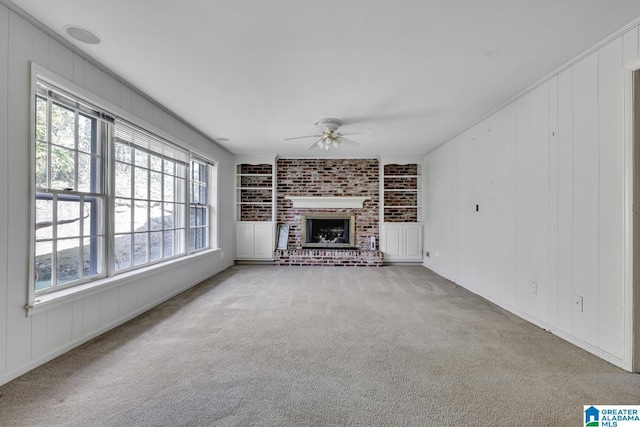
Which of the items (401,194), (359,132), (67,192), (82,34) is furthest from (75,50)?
Answer: (401,194)

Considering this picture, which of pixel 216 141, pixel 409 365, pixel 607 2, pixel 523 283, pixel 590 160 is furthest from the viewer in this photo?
pixel 216 141

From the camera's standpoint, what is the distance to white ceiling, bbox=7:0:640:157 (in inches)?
74.0

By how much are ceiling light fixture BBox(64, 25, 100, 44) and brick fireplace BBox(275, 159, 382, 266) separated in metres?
4.59

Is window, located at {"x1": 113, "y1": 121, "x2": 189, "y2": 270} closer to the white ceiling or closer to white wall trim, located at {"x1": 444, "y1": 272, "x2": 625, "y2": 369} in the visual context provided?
the white ceiling

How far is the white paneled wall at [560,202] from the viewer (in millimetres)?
2164

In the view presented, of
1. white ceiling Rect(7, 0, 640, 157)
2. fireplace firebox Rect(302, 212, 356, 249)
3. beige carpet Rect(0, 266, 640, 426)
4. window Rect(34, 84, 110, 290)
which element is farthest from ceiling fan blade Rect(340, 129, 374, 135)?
window Rect(34, 84, 110, 290)

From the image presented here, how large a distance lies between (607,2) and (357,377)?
2.88 metres

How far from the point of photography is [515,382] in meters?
1.91

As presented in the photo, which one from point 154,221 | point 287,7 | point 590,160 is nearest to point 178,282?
point 154,221

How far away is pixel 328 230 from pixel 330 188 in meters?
0.98

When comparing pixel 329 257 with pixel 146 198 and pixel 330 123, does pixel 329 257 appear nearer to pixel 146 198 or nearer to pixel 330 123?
pixel 330 123

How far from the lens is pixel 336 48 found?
7.60ft

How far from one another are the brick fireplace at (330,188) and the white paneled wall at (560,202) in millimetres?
2644

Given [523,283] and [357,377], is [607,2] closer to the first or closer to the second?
[523,283]
